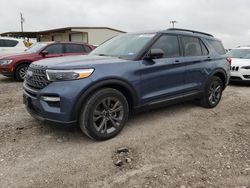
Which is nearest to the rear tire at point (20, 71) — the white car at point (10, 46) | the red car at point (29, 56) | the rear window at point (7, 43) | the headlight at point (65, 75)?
the red car at point (29, 56)

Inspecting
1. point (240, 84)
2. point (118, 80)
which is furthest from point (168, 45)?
point (240, 84)

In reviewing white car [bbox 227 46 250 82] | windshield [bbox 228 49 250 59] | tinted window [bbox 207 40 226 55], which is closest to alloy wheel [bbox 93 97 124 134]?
tinted window [bbox 207 40 226 55]

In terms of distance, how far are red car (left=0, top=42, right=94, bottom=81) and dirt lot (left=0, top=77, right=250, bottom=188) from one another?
4.79 m

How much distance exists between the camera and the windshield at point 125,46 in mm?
4582

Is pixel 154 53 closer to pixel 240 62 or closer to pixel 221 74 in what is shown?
pixel 221 74

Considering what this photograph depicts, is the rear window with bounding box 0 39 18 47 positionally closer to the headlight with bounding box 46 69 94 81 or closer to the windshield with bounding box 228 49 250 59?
the windshield with bounding box 228 49 250 59

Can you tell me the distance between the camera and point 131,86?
426cm

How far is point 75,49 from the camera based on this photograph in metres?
11.0

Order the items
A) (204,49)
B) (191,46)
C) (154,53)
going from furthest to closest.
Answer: (204,49), (191,46), (154,53)

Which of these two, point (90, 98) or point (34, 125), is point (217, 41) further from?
point (34, 125)

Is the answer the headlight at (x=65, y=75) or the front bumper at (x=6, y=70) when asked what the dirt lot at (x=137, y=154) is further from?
the front bumper at (x=6, y=70)

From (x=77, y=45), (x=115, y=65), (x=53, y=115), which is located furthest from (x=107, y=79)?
(x=77, y=45)

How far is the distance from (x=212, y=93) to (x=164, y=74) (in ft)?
6.22

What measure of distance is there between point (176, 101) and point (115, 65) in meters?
1.67
